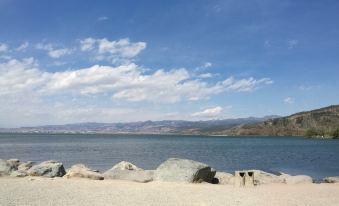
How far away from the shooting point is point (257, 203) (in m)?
17.8

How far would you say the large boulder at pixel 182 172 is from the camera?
84.9ft

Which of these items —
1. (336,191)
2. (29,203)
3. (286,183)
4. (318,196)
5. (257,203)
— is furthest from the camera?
(286,183)

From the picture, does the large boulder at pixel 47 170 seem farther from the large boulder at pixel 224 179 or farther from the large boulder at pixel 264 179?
the large boulder at pixel 264 179

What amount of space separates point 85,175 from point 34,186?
5.94 m

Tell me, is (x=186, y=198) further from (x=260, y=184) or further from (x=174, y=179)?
(x=260, y=184)

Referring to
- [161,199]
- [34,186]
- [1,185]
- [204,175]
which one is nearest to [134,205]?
[161,199]

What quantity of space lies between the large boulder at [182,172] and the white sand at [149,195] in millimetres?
1706

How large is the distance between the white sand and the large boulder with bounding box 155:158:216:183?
67.2 inches

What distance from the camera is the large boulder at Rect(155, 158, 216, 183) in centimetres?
2589

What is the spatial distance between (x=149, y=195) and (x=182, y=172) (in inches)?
278

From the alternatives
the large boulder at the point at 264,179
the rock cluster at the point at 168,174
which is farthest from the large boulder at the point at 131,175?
the large boulder at the point at 264,179

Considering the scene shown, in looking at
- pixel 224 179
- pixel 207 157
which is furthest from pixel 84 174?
pixel 207 157

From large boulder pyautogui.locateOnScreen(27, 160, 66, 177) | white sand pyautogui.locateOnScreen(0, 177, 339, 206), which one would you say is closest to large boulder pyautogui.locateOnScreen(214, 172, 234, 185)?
white sand pyautogui.locateOnScreen(0, 177, 339, 206)

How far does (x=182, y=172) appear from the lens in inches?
1030
